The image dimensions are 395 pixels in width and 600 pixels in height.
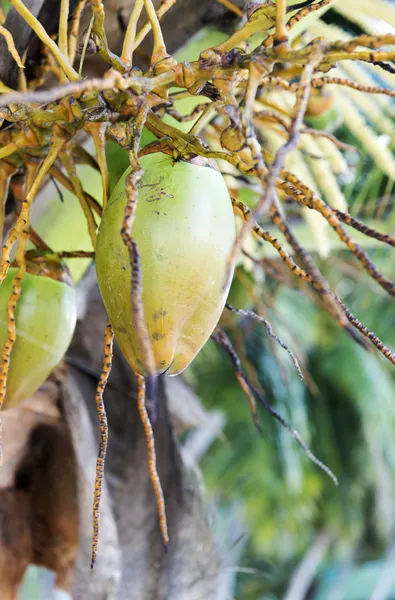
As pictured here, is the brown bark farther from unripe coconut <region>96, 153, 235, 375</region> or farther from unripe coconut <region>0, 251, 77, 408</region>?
unripe coconut <region>96, 153, 235, 375</region>

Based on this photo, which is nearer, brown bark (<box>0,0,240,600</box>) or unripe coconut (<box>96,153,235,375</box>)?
unripe coconut (<box>96,153,235,375</box>)

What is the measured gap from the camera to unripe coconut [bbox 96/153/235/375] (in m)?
0.44

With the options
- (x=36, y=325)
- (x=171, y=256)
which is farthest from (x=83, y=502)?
(x=171, y=256)

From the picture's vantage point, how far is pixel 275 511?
4.23 meters

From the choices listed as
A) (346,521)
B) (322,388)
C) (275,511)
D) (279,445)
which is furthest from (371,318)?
(346,521)

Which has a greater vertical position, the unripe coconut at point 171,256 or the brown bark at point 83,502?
the unripe coconut at point 171,256

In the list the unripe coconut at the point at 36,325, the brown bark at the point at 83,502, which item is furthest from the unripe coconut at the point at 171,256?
the brown bark at the point at 83,502

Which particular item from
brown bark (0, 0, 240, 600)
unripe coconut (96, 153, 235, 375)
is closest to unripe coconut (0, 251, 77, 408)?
unripe coconut (96, 153, 235, 375)

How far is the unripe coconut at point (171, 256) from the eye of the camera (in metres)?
0.44

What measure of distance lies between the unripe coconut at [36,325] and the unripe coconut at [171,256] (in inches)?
5.0

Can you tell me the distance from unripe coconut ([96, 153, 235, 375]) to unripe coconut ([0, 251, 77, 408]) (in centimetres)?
13

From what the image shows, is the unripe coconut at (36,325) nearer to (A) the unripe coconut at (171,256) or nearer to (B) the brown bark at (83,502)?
(A) the unripe coconut at (171,256)

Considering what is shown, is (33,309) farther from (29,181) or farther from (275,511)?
(275,511)

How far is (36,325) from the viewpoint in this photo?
575 mm
